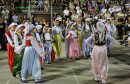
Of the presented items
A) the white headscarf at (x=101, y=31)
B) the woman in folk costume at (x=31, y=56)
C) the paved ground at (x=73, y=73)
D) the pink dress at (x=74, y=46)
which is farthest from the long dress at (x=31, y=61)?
the pink dress at (x=74, y=46)

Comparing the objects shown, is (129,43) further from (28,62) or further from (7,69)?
(28,62)

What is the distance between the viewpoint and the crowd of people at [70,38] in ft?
25.0

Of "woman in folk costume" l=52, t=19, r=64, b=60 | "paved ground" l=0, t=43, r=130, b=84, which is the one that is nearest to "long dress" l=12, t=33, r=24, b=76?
"paved ground" l=0, t=43, r=130, b=84

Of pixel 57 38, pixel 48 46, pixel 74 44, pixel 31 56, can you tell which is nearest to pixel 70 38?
pixel 74 44

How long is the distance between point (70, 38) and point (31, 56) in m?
5.05

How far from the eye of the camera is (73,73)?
9.15m

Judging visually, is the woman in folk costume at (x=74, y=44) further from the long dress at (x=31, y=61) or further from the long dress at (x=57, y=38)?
the long dress at (x=31, y=61)

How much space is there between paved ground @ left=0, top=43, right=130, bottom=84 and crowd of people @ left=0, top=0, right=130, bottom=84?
0.40 meters

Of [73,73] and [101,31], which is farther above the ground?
[101,31]

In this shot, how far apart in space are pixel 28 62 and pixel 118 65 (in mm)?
4550

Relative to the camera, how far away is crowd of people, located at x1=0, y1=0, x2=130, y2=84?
25.0 ft

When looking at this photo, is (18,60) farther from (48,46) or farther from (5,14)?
(5,14)

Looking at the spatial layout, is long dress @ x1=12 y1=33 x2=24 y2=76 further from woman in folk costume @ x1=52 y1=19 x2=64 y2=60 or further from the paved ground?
woman in folk costume @ x1=52 y1=19 x2=64 y2=60

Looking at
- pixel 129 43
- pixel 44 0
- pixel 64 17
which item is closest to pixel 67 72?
pixel 129 43
